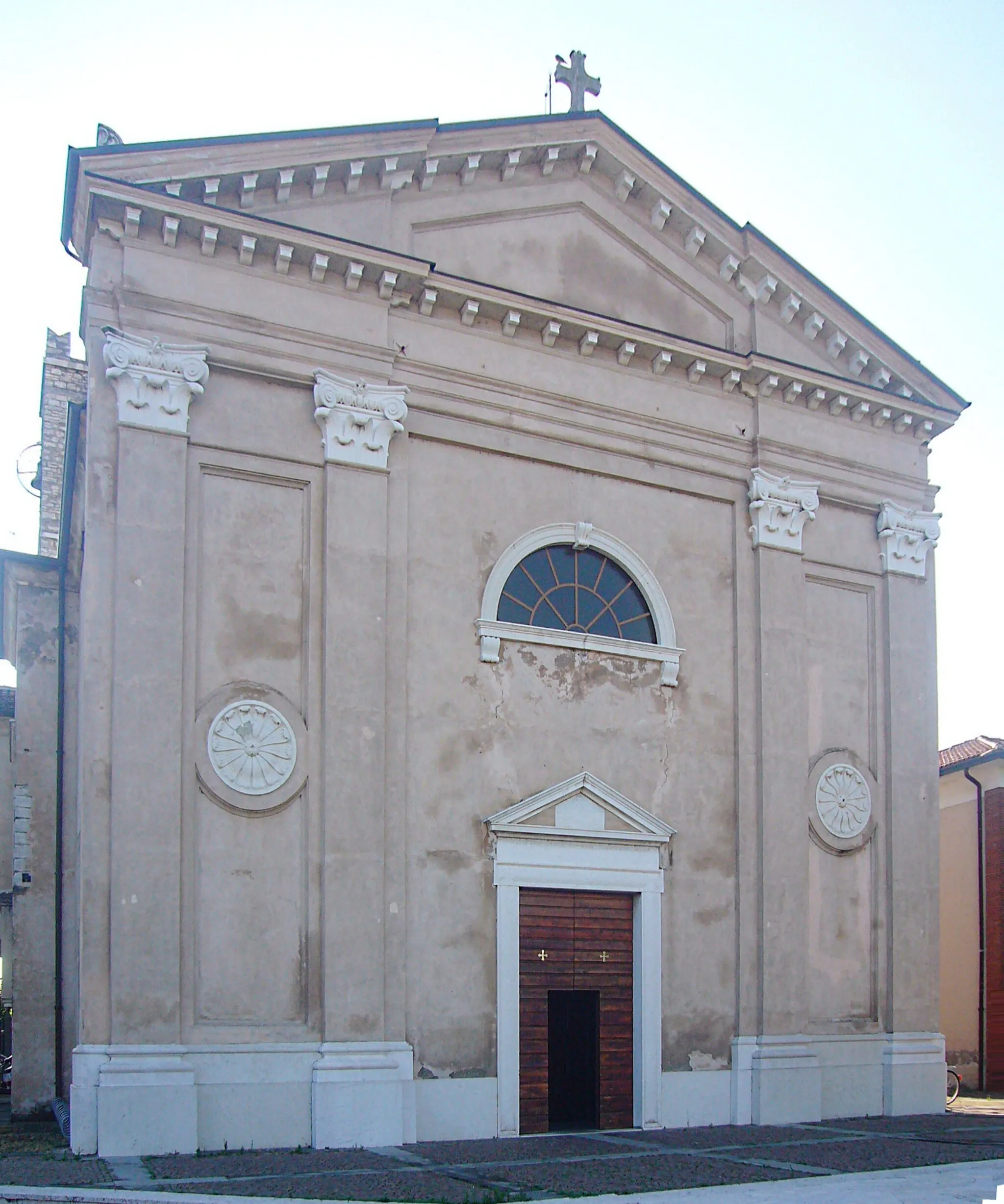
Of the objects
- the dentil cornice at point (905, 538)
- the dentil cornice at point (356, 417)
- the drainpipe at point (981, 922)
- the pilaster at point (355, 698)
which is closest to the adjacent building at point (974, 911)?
the drainpipe at point (981, 922)

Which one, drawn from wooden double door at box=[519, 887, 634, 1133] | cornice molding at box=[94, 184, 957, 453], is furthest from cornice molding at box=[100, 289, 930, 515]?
wooden double door at box=[519, 887, 634, 1133]

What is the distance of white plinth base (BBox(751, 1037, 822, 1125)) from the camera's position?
15008 millimetres

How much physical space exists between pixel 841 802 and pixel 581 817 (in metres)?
3.81

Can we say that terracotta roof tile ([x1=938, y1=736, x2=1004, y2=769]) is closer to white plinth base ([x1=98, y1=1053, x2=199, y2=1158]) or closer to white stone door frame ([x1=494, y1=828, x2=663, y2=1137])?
white stone door frame ([x1=494, y1=828, x2=663, y2=1137])

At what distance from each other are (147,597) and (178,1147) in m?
4.88

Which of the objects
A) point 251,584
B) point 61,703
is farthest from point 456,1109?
point 61,703

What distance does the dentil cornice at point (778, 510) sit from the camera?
54.3 feet

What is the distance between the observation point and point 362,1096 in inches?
499

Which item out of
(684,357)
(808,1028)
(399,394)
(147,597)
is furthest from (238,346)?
(808,1028)

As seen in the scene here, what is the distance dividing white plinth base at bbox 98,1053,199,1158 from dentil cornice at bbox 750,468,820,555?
899 cm

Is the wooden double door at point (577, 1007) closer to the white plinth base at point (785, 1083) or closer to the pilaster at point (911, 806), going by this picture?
the white plinth base at point (785, 1083)

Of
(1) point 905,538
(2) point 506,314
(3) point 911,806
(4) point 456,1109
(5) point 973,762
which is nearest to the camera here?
(4) point 456,1109

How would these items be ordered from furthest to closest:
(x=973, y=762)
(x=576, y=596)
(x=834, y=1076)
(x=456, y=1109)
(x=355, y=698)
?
1. (x=973, y=762)
2. (x=834, y=1076)
3. (x=576, y=596)
4. (x=355, y=698)
5. (x=456, y=1109)

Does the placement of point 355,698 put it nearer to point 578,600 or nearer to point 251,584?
point 251,584
